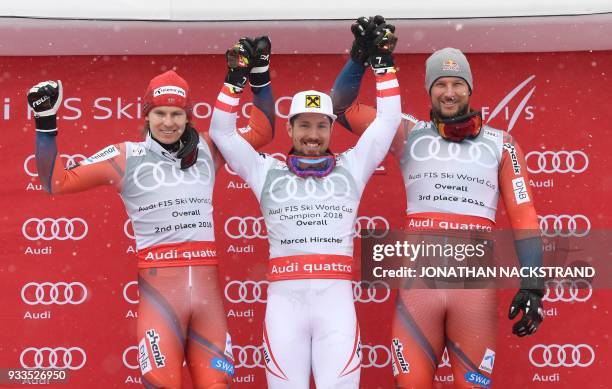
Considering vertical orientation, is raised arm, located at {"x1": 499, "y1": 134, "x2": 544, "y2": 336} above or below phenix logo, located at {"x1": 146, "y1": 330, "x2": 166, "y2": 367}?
above

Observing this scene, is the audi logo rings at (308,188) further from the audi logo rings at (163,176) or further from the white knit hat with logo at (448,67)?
the white knit hat with logo at (448,67)

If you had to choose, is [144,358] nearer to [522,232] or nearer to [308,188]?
[308,188]

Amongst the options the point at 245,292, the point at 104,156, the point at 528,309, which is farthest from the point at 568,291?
the point at 104,156

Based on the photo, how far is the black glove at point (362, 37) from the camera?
4219 mm

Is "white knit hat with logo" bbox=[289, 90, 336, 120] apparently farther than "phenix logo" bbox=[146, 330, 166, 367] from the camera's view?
Yes

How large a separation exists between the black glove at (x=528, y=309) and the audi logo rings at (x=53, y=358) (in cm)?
291

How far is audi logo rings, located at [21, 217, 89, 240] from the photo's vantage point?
5348 mm

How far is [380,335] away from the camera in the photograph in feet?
17.5

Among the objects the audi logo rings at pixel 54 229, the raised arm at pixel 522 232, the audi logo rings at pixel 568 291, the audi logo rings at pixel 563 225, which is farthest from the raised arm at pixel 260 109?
the audi logo rings at pixel 568 291

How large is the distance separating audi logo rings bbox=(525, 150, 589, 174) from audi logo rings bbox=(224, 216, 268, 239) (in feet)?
6.22

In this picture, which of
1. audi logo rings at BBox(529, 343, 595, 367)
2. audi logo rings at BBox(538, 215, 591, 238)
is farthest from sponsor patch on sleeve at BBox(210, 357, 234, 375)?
audi logo rings at BBox(538, 215, 591, 238)

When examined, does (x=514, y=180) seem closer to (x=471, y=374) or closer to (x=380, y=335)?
(x=471, y=374)

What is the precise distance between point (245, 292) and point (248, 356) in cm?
44

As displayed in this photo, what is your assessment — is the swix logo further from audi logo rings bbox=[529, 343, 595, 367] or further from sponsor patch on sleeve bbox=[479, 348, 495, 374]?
sponsor patch on sleeve bbox=[479, 348, 495, 374]
